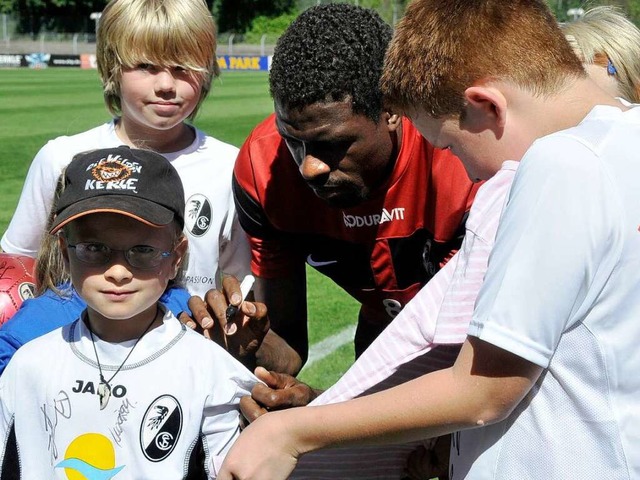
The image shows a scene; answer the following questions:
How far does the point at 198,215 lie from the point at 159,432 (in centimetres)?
123

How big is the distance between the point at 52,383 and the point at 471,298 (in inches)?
48.3

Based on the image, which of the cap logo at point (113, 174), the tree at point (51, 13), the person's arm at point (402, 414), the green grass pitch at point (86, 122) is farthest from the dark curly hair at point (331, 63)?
the tree at point (51, 13)

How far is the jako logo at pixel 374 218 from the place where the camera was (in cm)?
324

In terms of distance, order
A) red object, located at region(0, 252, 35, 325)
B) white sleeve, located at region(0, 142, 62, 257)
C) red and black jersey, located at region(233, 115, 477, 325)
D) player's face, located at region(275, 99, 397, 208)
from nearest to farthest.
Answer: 1. player's face, located at region(275, 99, 397, 208)
2. red and black jersey, located at region(233, 115, 477, 325)
3. red object, located at region(0, 252, 35, 325)
4. white sleeve, located at region(0, 142, 62, 257)

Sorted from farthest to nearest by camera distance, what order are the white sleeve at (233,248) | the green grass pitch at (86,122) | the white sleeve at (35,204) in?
the green grass pitch at (86,122) < the white sleeve at (233,248) < the white sleeve at (35,204)

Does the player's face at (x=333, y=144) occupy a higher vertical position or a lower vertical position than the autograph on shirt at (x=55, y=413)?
higher

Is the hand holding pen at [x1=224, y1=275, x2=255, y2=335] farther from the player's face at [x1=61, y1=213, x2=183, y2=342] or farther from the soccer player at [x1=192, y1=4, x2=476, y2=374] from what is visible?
the player's face at [x1=61, y1=213, x2=183, y2=342]

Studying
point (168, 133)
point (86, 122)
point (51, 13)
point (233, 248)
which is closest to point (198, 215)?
point (233, 248)

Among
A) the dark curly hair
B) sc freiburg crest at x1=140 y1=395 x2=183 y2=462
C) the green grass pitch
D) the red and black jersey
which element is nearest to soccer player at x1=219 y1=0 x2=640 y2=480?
sc freiburg crest at x1=140 y1=395 x2=183 y2=462

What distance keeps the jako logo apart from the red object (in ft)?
3.96

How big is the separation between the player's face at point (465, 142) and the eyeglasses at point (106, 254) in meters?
0.95

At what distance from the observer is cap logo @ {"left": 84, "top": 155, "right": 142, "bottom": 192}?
263 centimetres

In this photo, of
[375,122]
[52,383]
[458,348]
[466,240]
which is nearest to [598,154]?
[466,240]

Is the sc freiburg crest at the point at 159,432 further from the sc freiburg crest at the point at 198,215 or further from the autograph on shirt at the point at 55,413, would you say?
the sc freiburg crest at the point at 198,215
